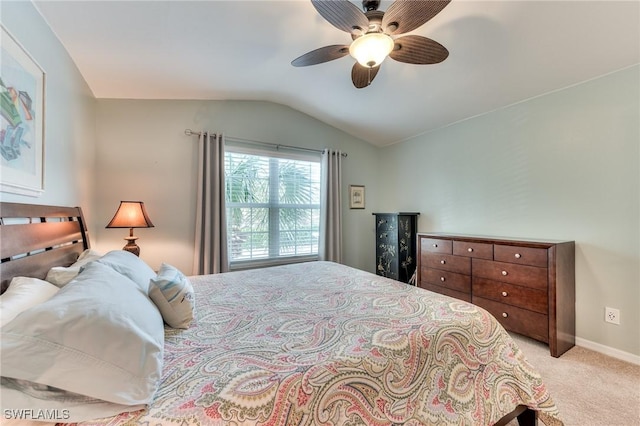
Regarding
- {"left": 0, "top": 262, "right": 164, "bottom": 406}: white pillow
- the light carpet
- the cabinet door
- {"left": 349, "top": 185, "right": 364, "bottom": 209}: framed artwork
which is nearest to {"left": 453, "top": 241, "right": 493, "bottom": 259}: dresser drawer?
the light carpet

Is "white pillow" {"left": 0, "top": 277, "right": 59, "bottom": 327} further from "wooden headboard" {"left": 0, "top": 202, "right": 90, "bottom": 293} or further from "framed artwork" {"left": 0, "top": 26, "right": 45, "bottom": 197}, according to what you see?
"framed artwork" {"left": 0, "top": 26, "right": 45, "bottom": 197}

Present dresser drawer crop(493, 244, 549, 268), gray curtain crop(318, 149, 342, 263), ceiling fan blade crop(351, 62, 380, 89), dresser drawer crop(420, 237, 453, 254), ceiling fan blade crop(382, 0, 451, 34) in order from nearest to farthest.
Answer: ceiling fan blade crop(382, 0, 451, 34) < ceiling fan blade crop(351, 62, 380, 89) < dresser drawer crop(493, 244, 549, 268) < dresser drawer crop(420, 237, 453, 254) < gray curtain crop(318, 149, 342, 263)

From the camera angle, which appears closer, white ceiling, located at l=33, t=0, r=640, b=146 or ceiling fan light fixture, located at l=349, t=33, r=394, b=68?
ceiling fan light fixture, located at l=349, t=33, r=394, b=68

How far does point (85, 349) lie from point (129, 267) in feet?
2.50

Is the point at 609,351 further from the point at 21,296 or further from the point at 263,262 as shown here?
the point at 21,296

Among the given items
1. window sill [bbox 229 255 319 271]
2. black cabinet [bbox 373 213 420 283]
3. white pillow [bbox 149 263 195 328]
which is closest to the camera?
white pillow [bbox 149 263 195 328]

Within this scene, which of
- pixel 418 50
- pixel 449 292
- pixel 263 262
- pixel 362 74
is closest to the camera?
pixel 418 50

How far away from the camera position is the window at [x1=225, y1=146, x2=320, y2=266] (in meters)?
3.32

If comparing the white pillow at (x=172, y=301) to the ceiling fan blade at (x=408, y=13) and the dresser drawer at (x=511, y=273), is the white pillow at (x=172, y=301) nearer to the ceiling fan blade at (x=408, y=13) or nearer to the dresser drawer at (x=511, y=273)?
the ceiling fan blade at (x=408, y=13)

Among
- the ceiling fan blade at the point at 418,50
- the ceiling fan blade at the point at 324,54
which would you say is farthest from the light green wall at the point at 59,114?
the ceiling fan blade at the point at 418,50

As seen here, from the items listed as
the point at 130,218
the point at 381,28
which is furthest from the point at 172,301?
the point at 381,28

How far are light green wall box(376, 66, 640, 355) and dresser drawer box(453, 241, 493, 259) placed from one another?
0.47 m

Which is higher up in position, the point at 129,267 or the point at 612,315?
the point at 129,267

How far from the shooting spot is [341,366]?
0.91 m
